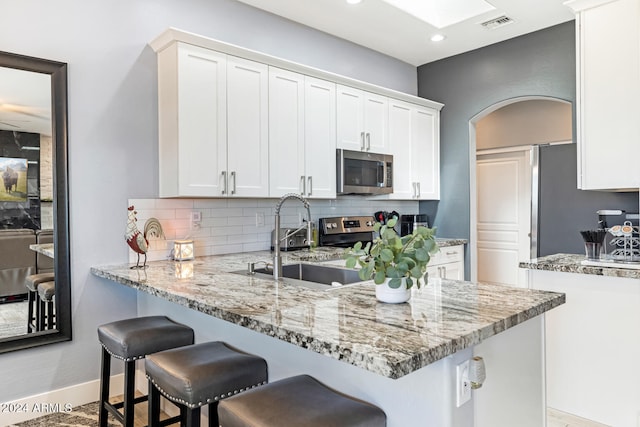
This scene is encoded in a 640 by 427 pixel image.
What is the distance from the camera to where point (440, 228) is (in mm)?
4848

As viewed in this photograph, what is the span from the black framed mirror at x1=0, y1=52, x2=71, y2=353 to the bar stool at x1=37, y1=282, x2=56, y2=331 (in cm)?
1

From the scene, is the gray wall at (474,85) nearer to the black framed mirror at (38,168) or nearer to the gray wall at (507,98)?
the gray wall at (507,98)

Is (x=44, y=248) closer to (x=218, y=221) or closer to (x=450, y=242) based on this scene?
(x=218, y=221)

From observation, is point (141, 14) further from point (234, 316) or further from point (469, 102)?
point (469, 102)

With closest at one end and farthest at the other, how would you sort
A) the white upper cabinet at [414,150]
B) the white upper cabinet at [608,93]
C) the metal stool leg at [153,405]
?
the metal stool leg at [153,405] → the white upper cabinet at [608,93] → the white upper cabinet at [414,150]

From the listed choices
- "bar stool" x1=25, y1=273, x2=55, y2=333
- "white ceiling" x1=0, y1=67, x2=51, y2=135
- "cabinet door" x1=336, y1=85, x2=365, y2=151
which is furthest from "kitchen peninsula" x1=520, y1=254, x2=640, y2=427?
"white ceiling" x1=0, y1=67, x2=51, y2=135

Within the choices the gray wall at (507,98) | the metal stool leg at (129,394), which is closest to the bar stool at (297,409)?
the metal stool leg at (129,394)

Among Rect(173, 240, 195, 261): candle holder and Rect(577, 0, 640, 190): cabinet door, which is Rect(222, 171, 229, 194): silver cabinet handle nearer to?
Rect(173, 240, 195, 261): candle holder

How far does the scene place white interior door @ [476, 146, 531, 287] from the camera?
5.42 meters

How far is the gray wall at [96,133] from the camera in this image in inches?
101

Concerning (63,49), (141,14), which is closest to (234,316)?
(63,49)

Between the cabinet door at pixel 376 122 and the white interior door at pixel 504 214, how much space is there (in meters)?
2.27

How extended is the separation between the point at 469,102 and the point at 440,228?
4.50ft

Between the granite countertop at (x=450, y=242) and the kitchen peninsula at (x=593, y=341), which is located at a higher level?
the granite countertop at (x=450, y=242)
